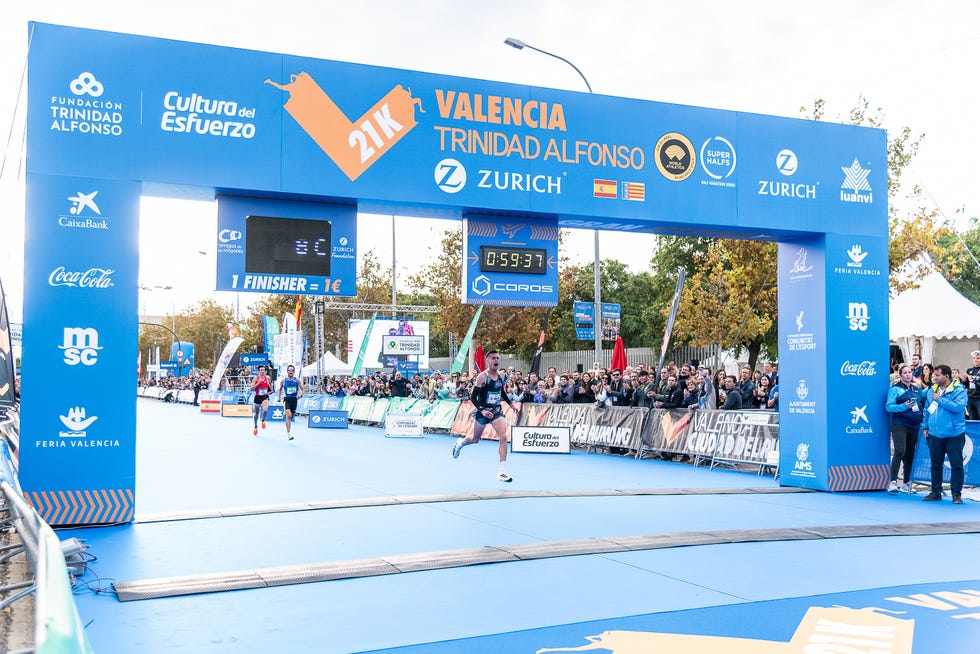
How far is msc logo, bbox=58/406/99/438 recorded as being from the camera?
9.45m

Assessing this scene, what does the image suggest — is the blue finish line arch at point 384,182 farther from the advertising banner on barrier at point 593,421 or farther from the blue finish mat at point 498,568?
the advertising banner on barrier at point 593,421

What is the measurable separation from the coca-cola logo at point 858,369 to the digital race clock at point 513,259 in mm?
4838

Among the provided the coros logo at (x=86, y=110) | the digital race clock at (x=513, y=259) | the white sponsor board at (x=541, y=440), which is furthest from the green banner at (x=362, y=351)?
the coros logo at (x=86, y=110)

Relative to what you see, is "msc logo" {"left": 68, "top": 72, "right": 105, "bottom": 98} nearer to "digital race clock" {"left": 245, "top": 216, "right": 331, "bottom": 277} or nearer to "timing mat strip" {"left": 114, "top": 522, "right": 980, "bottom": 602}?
"digital race clock" {"left": 245, "top": 216, "right": 331, "bottom": 277}

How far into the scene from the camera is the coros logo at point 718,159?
12.3m

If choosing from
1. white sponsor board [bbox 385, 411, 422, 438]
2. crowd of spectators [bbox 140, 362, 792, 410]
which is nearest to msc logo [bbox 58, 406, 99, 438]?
crowd of spectators [bbox 140, 362, 792, 410]

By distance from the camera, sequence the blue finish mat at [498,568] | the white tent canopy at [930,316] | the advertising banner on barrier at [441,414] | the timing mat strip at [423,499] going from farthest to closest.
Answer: the advertising banner on barrier at [441,414] → the white tent canopy at [930,316] → the timing mat strip at [423,499] → the blue finish mat at [498,568]

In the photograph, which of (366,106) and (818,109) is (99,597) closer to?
(366,106)

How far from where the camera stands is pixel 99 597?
6.49 metres

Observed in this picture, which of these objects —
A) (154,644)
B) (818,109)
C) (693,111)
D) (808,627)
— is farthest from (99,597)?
(818,109)

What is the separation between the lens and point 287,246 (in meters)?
10.8

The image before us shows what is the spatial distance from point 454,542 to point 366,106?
5491 millimetres

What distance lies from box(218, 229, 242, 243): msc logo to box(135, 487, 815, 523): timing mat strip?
330 cm

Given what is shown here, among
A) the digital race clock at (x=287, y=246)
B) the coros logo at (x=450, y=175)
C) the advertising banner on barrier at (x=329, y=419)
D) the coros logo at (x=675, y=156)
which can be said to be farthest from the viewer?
the advertising banner on barrier at (x=329, y=419)
